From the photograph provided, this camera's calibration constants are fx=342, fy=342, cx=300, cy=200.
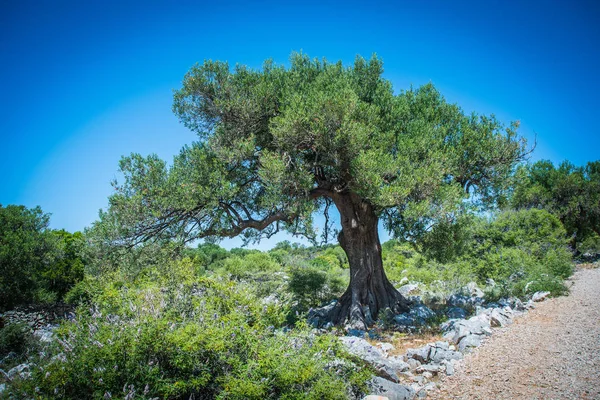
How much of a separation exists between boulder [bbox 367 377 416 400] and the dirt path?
0.46 m

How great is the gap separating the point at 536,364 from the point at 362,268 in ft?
23.9

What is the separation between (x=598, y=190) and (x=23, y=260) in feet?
136

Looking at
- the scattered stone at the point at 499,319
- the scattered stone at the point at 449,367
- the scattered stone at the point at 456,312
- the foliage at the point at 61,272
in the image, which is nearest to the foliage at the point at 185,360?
the scattered stone at the point at 449,367

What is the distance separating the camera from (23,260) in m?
14.1

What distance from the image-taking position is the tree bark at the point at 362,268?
13312mm

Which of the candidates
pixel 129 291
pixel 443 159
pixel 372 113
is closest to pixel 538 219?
pixel 443 159

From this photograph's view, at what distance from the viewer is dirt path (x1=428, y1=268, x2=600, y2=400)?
562 centimetres

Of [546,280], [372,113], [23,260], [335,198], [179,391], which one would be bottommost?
[179,391]

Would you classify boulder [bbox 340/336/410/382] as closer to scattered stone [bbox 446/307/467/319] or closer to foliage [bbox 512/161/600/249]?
scattered stone [bbox 446/307/467/319]

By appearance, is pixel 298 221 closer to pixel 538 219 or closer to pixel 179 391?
pixel 179 391

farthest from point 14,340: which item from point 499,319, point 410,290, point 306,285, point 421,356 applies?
point 410,290

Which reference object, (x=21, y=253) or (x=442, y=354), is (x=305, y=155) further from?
(x=21, y=253)

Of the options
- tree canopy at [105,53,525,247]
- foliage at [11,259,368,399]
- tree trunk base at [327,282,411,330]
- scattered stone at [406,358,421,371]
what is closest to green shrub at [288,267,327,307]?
tree trunk base at [327,282,411,330]

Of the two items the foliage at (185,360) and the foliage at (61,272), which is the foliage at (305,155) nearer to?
the foliage at (185,360)
